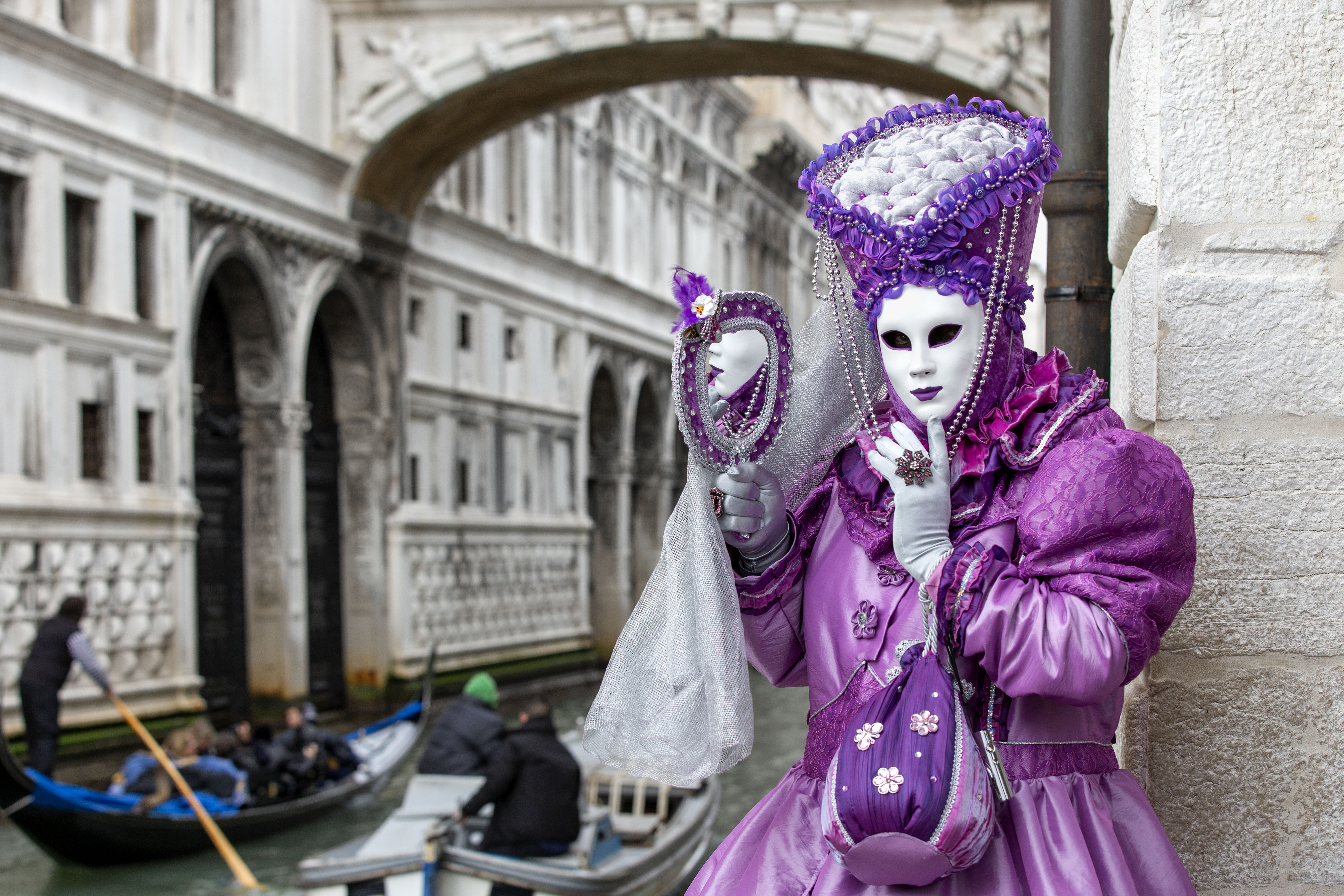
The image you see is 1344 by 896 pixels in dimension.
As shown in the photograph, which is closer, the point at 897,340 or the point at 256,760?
the point at 897,340

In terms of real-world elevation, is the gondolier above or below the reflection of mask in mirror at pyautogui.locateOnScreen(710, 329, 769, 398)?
below

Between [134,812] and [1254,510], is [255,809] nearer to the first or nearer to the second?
[134,812]

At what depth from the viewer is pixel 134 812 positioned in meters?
7.32

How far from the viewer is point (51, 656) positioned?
7969 millimetres

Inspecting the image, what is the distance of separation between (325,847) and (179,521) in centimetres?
256

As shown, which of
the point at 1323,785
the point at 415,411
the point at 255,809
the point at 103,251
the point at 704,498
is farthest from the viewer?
the point at 415,411

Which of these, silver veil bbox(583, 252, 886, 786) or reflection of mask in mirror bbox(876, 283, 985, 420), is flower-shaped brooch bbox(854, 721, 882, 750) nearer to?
silver veil bbox(583, 252, 886, 786)

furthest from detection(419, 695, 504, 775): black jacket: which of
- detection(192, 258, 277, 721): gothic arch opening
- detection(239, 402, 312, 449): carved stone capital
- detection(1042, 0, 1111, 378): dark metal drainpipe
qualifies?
detection(1042, 0, 1111, 378): dark metal drainpipe

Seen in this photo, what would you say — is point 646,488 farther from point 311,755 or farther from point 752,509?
point 752,509

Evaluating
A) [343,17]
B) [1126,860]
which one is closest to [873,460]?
[1126,860]

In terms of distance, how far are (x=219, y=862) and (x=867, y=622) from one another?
7.06m

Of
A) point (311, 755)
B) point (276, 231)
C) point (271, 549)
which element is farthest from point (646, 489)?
point (311, 755)

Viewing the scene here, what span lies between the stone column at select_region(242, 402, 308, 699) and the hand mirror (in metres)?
10.1

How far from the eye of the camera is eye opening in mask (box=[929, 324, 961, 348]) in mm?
1649
